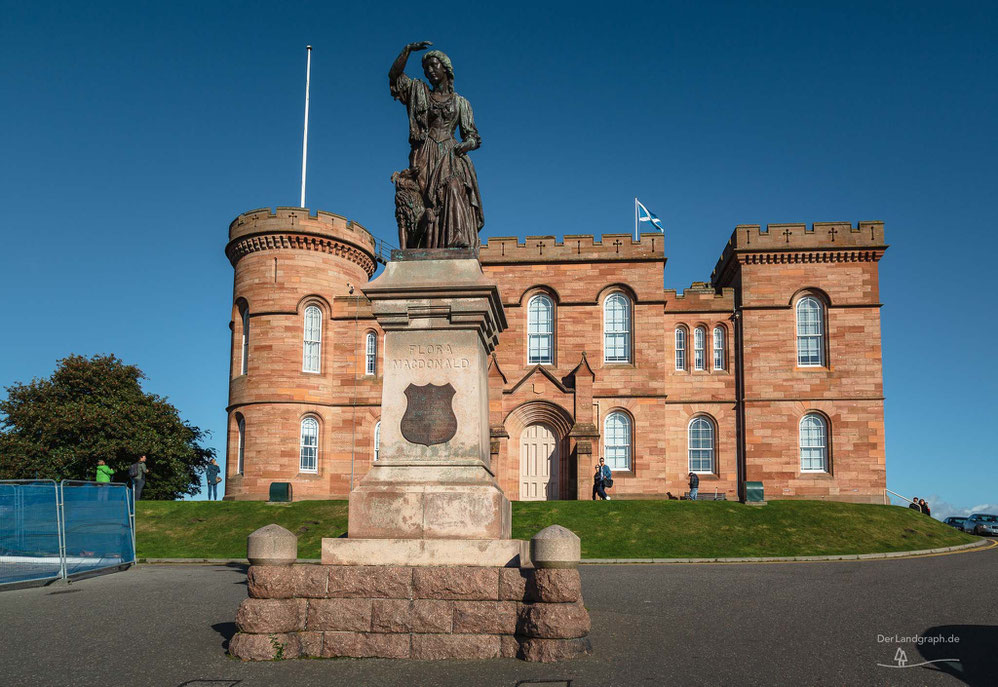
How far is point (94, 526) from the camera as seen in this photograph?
16562mm

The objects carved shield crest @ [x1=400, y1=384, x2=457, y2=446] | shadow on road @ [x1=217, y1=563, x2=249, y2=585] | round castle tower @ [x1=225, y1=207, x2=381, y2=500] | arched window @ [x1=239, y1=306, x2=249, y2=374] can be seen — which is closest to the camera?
carved shield crest @ [x1=400, y1=384, x2=457, y2=446]

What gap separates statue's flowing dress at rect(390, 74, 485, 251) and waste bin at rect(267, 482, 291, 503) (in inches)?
749

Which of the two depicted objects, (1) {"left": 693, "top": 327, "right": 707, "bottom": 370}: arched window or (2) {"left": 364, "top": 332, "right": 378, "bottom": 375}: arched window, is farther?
(2) {"left": 364, "top": 332, "right": 378, "bottom": 375}: arched window

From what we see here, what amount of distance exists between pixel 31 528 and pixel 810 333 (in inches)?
1102

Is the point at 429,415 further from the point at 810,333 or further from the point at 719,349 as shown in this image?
the point at 810,333

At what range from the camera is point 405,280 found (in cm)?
949

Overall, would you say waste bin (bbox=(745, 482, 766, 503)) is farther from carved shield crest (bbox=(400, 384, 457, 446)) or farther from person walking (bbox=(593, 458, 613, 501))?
carved shield crest (bbox=(400, 384, 457, 446))

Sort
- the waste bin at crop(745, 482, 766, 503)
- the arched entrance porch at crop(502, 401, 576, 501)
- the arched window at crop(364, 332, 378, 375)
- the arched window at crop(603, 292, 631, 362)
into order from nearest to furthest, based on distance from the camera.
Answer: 1. the waste bin at crop(745, 482, 766, 503)
2. the arched entrance porch at crop(502, 401, 576, 501)
3. the arched window at crop(603, 292, 631, 362)
4. the arched window at crop(364, 332, 378, 375)

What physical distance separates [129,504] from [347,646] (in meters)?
11.8

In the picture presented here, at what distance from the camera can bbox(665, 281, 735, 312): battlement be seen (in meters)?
34.4

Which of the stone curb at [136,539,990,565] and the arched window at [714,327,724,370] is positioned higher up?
the arched window at [714,327,724,370]

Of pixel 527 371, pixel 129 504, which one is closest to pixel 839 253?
pixel 527 371

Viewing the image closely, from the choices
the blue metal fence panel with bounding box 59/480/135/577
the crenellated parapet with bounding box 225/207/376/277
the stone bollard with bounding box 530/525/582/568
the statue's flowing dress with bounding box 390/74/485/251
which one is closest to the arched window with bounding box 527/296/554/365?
the crenellated parapet with bounding box 225/207/376/277

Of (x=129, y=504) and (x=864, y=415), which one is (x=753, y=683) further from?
(x=864, y=415)
